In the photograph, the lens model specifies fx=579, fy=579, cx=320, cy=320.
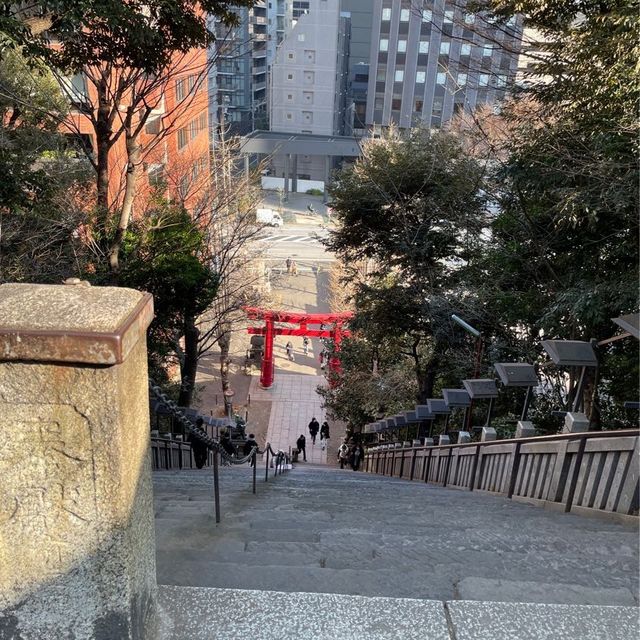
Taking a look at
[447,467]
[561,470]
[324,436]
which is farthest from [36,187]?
[324,436]

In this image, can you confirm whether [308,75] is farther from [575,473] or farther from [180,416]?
[575,473]

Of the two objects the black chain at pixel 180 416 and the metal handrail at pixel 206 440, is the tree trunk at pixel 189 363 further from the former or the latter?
the black chain at pixel 180 416

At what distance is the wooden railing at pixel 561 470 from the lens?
3898 mm

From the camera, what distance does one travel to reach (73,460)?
1.55 metres

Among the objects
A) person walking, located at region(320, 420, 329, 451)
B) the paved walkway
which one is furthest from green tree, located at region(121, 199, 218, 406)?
the paved walkway

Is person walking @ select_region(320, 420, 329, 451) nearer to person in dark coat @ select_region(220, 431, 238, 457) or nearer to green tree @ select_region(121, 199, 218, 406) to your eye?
person in dark coat @ select_region(220, 431, 238, 457)

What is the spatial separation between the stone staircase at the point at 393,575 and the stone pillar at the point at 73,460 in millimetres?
441

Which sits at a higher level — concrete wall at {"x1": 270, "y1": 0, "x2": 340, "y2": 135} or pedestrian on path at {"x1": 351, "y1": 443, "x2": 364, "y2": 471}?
concrete wall at {"x1": 270, "y1": 0, "x2": 340, "y2": 135}

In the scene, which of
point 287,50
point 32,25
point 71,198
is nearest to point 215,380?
point 71,198

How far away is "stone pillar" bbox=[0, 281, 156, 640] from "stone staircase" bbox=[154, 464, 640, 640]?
0.44 metres

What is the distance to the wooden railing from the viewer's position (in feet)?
12.8

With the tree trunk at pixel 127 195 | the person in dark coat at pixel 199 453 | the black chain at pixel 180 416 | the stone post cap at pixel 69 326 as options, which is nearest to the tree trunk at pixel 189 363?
the person in dark coat at pixel 199 453

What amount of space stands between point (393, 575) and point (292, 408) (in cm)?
2068

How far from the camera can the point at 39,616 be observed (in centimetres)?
169
